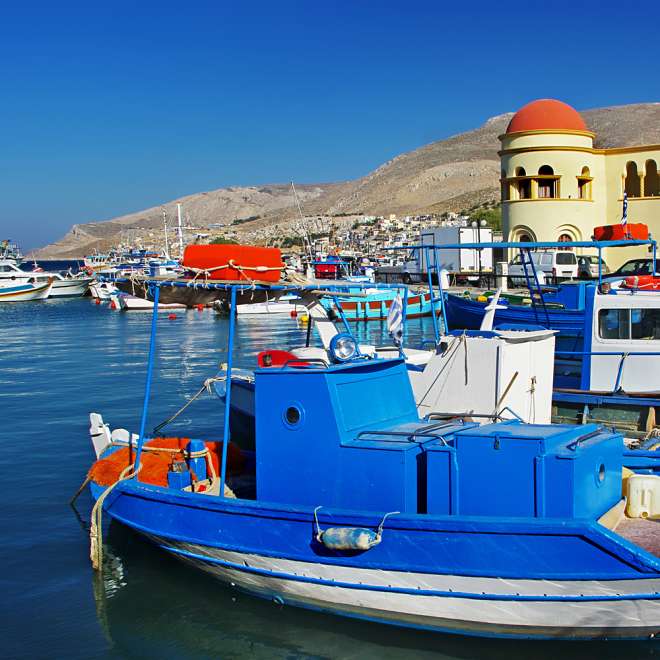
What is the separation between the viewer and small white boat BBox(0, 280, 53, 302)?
223 ft

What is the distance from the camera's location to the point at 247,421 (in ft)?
47.2

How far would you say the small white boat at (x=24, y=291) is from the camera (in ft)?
223

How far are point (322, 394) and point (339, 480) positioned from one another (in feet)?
3.00

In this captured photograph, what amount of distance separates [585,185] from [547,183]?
1987mm

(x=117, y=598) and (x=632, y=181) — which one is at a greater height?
(x=632, y=181)

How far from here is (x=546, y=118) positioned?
43.4 metres

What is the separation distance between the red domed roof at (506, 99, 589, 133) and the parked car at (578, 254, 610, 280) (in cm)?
697

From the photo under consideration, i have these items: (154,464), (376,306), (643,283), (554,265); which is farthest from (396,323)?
(376,306)

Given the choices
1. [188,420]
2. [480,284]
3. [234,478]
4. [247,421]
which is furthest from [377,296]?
[234,478]

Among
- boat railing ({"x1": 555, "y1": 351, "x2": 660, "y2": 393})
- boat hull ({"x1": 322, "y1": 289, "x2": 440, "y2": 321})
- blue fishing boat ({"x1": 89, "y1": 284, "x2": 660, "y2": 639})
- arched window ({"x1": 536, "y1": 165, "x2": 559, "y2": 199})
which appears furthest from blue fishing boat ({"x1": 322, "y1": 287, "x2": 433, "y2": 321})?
blue fishing boat ({"x1": 89, "y1": 284, "x2": 660, "y2": 639})

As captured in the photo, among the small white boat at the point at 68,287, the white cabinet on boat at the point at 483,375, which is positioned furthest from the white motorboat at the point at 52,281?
the white cabinet on boat at the point at 483,375

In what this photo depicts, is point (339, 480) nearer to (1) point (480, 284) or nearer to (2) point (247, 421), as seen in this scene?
(2) point (247, 421)

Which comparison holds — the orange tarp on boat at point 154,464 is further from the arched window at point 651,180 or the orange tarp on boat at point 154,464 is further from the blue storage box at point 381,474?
the arched window at point 651,180

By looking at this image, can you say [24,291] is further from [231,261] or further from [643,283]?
[231,261]
